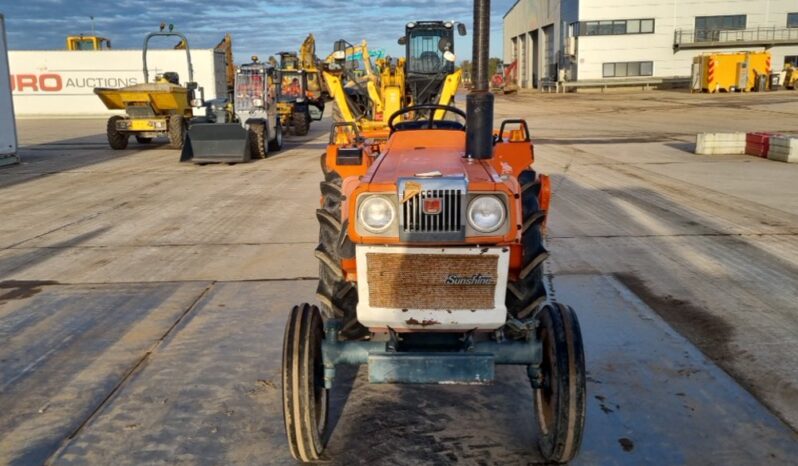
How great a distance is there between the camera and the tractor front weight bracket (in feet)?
9.80

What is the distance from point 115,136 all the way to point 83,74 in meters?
20.1

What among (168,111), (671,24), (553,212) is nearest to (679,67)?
(671,24)

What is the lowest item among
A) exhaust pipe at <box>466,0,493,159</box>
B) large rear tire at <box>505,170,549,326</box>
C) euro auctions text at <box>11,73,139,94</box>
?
large rear tire at <box>505,170,549,326</box>

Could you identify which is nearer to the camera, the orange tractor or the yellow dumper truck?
the orange tractor

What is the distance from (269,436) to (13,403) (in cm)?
158

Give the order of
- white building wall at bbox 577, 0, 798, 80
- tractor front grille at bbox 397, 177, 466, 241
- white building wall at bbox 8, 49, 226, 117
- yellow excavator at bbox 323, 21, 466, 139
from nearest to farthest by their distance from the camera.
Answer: tractor front grille at bbox 397, 177, 466, 241, yellow excavator at bbox 323, 21, 466, 139, white building wall at bbox 8, 49, 226, 117, white building wall at bbox 577, 0, 798, 80

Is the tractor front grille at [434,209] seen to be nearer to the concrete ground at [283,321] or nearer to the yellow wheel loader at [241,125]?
the concrete ground at [283,321]

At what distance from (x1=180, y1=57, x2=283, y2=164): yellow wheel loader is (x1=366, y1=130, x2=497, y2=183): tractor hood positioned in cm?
1159

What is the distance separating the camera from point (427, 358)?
3.00m

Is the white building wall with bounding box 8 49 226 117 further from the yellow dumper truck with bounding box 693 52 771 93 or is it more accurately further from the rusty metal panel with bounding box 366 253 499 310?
the rusty metal panel with bounding box 366 253 499 310

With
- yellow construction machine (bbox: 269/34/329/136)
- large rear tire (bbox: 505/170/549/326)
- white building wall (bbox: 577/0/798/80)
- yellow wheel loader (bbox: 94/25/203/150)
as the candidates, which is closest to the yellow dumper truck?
white building wall (bbox: 577/0/798/80)

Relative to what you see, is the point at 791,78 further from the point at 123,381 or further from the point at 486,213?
the point at 123,381

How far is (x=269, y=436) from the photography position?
3551mm

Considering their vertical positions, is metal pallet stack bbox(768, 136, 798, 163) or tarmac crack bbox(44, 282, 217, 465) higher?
metal pallet stack bbox(768, 136, 798, 163)
